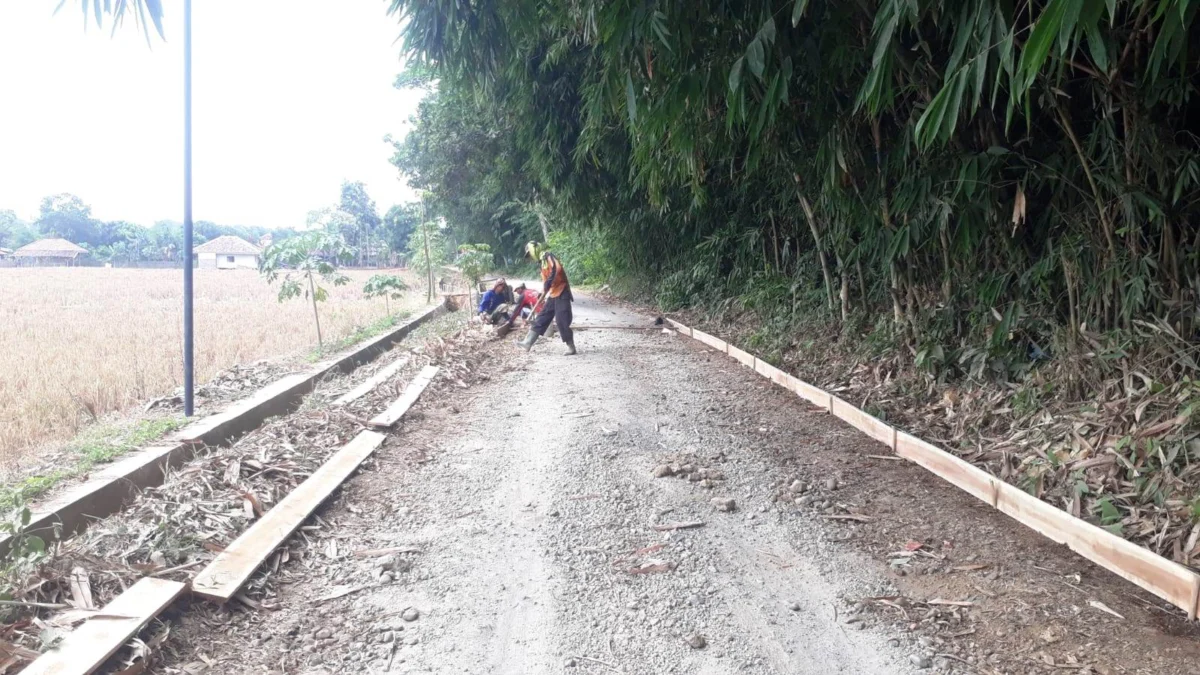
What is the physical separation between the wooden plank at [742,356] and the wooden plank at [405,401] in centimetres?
306

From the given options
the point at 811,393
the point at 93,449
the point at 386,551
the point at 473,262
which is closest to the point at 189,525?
the point at 386,551

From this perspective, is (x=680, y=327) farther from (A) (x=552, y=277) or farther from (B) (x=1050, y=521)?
(B) (x=1050, y=521)

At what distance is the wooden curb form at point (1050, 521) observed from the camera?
252 cm

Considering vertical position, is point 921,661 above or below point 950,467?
below

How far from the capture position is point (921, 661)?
234 cm

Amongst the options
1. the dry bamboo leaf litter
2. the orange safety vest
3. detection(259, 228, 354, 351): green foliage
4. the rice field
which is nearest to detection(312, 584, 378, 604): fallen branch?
the dry bamboo leaf litter

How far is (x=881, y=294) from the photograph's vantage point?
632 centimetres

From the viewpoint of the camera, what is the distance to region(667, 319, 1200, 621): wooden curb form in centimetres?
252

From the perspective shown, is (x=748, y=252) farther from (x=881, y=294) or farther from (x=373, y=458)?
(x=373, y=458)

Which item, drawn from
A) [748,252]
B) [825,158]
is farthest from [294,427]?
[748,252]

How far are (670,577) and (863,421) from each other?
8.07 feet

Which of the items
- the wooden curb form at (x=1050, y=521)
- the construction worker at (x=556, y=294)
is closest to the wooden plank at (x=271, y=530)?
the wooden curb form at (x=1050, y=521)

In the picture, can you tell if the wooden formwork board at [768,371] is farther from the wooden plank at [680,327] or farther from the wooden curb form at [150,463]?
the wooden curb form at [150,463]

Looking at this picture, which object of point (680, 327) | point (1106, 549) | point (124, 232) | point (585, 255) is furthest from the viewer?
point (124, 232)
